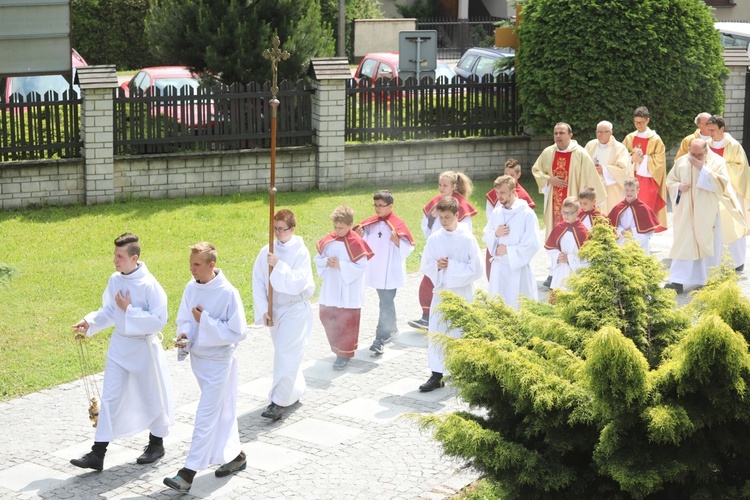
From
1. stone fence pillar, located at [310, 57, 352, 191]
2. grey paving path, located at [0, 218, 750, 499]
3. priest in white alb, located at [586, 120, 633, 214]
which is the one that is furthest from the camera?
stone fence pillar, located at [310, 57, 352, 191]

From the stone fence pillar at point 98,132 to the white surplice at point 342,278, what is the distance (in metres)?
7.20

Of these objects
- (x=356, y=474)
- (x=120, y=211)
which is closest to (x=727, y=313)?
(x=356, y=474)

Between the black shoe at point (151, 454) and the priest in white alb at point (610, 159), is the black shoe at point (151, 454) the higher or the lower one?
the lower one

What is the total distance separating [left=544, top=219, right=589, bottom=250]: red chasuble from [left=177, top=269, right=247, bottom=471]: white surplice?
14.5 feet

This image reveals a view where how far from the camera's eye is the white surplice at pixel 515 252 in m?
11.1

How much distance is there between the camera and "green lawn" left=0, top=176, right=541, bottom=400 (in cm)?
1088

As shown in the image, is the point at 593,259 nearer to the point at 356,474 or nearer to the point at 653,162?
the point at 356,474

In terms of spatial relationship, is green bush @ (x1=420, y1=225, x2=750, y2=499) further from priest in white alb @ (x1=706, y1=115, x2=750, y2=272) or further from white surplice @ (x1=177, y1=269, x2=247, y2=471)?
priest in white alb @ (x1=706, y1=115, x2=750, y2=272)

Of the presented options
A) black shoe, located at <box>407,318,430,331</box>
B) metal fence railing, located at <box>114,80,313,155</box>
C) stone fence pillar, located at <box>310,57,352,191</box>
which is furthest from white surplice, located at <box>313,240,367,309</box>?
stone fence pillar, located at <box>310,57,352,191</box>

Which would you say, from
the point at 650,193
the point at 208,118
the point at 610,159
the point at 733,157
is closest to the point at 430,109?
the point at 208,118

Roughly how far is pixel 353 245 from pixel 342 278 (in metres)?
0.31

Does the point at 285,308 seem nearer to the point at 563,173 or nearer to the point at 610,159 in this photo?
the point at 563,173

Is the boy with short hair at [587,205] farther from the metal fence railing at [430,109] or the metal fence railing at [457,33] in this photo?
the metal fence railing at [457,33]

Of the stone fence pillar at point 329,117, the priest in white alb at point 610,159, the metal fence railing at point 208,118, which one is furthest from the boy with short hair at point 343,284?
the stone fence pillar at point 329,117
